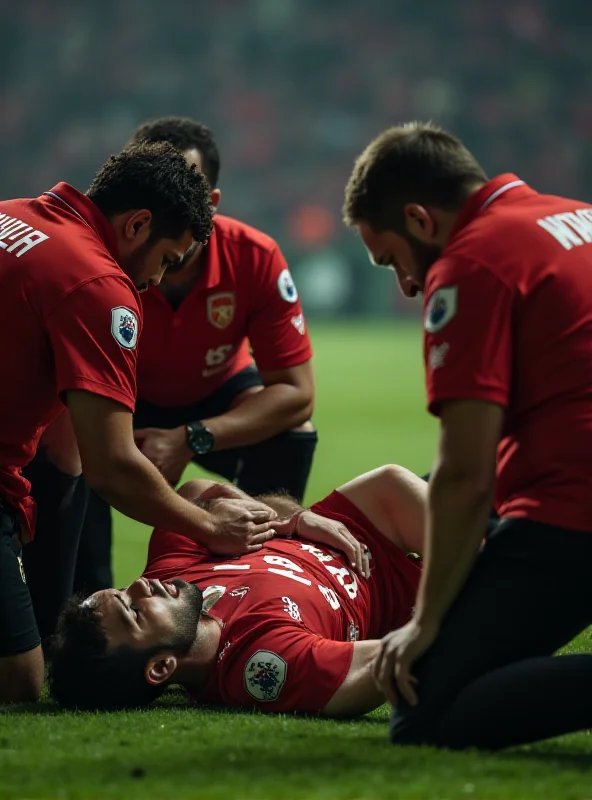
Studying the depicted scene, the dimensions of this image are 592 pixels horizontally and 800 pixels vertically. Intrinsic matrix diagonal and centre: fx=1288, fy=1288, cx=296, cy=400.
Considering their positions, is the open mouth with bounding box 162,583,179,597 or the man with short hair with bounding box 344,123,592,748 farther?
the open mouth with bounding box 162,583,179,597

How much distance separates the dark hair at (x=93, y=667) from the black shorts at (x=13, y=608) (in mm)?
261

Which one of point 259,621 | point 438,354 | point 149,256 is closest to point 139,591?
point 259,621

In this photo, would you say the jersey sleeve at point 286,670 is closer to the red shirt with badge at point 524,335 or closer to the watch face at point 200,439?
the red shirt with badge at point 524,335

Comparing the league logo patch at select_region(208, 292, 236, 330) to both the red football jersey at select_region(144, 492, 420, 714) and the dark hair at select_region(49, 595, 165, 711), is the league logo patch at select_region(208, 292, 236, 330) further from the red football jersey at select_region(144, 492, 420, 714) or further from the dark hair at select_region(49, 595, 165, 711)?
the dark hair at select_region(49, 595, 165, 711)

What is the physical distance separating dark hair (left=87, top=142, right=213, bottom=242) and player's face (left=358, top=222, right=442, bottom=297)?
0.85 m

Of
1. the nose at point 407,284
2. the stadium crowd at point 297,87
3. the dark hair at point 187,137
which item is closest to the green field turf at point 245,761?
the nose at point 407,284

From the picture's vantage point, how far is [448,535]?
2.49 m

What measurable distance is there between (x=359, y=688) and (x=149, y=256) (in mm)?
1275

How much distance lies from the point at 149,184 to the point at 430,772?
1756 millimetres

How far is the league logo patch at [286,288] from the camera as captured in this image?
4.93 meters

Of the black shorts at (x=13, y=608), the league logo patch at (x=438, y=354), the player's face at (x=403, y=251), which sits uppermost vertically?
the player's face at (x=403, y=251)

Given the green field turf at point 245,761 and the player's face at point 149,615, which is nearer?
the green field turf at point 245,761

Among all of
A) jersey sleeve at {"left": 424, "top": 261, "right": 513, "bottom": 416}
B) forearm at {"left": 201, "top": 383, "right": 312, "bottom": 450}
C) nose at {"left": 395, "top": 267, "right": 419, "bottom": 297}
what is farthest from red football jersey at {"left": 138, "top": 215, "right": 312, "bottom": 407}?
jersey sleeve at {"left": 424, "top": 261, "right": 513, "bottom": 416}

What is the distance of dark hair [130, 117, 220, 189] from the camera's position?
475cm
